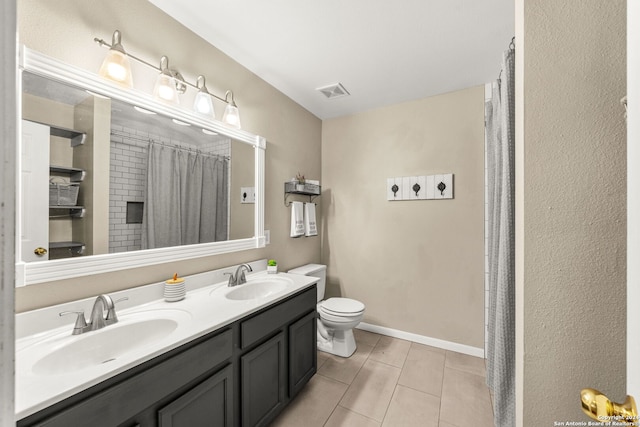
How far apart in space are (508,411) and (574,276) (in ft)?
3.02

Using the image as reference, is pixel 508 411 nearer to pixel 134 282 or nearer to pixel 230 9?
pixel 134 282

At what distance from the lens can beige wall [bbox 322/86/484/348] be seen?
2328 millimetres

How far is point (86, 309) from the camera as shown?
114 cm

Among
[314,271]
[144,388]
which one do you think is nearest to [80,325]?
[144,388]

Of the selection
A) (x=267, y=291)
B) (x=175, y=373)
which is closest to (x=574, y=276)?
(x=175, y=373)

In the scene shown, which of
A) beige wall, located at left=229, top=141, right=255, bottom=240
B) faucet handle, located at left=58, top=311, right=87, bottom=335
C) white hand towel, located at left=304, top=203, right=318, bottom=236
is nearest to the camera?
faucet handle, located at left=58, top=311, right=87, bottom=335

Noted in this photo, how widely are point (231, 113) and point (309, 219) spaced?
4.15ft

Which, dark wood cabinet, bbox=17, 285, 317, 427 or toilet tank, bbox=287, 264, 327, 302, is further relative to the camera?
toilet tank, bbox=287, 264, 327, 302

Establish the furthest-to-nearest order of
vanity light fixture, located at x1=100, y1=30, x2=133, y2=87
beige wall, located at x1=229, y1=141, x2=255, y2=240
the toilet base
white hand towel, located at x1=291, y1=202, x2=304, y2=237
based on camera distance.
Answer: white hand towel, located at x1=291, y1=202, x2=304, y2=237, the toilet base, beige wall, located at x1=229, y1=141, x2=255, y2=240, vanity light fixture, located at x1=100, y1=30, x2=133, y2=87

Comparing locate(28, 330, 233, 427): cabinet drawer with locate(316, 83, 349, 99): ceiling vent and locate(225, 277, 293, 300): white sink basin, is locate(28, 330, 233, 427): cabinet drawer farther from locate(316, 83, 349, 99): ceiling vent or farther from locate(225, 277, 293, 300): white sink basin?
locate(316, 83, 349, 99): ceiling vent

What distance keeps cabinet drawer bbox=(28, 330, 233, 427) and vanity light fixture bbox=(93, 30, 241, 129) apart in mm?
1314

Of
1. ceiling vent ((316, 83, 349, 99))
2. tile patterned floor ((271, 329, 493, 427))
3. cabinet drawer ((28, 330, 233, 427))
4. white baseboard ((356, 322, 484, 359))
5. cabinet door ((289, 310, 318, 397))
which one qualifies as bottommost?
tile patterned floor ((271, 329, 493, 427))

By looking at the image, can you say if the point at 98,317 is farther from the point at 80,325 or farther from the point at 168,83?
the point at 168,83

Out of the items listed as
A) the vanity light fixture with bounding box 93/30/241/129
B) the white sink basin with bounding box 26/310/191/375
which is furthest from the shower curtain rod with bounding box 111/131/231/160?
the white sink basin with bounding box 26/310/191/375
